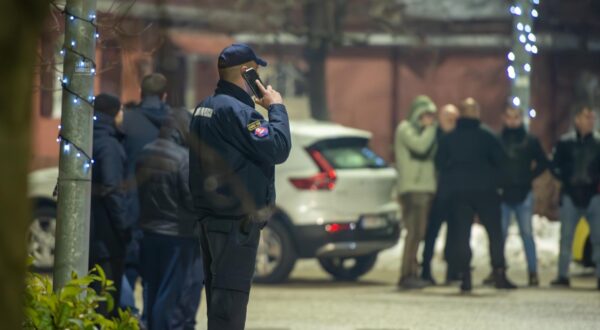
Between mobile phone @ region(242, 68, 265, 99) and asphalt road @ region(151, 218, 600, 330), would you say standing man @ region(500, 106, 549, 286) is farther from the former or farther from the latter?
mobile phone @ region(242, 68, 265, 99)

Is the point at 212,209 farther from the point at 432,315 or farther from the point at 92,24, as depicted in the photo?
the point at 432,315

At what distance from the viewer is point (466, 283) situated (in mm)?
15070

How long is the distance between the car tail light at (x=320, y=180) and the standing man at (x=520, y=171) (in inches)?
73.2

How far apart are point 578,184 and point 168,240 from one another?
24.0 ft

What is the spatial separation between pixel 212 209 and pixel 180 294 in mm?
2598

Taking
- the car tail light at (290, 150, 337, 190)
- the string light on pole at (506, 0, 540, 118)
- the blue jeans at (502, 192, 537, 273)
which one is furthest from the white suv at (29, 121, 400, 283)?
the string light on pole at (506, 0, 540, 118)

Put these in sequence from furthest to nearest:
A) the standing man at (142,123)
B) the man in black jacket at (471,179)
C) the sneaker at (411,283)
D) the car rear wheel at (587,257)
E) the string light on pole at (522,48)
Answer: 1. the string light on pole at (522,48)
2. the car rear wheel at (587,257)
3. the sneaker at (411,283)
4. the man in black jacket at (471,179)
5. the standing man at (142,123)

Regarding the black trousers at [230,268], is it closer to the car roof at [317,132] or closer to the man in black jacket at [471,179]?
the man in black jacket at [471,179]

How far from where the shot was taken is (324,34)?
1152 inches

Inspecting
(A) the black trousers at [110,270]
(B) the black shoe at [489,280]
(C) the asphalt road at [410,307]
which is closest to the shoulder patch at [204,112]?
(A) the black trousers at [110,270]

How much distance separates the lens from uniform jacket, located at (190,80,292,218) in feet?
23.4

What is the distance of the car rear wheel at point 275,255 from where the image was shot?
15828mm

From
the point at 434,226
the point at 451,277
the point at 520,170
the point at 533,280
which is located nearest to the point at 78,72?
the point at 434,226

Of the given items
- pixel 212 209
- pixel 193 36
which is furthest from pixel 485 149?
pixel 193 36
